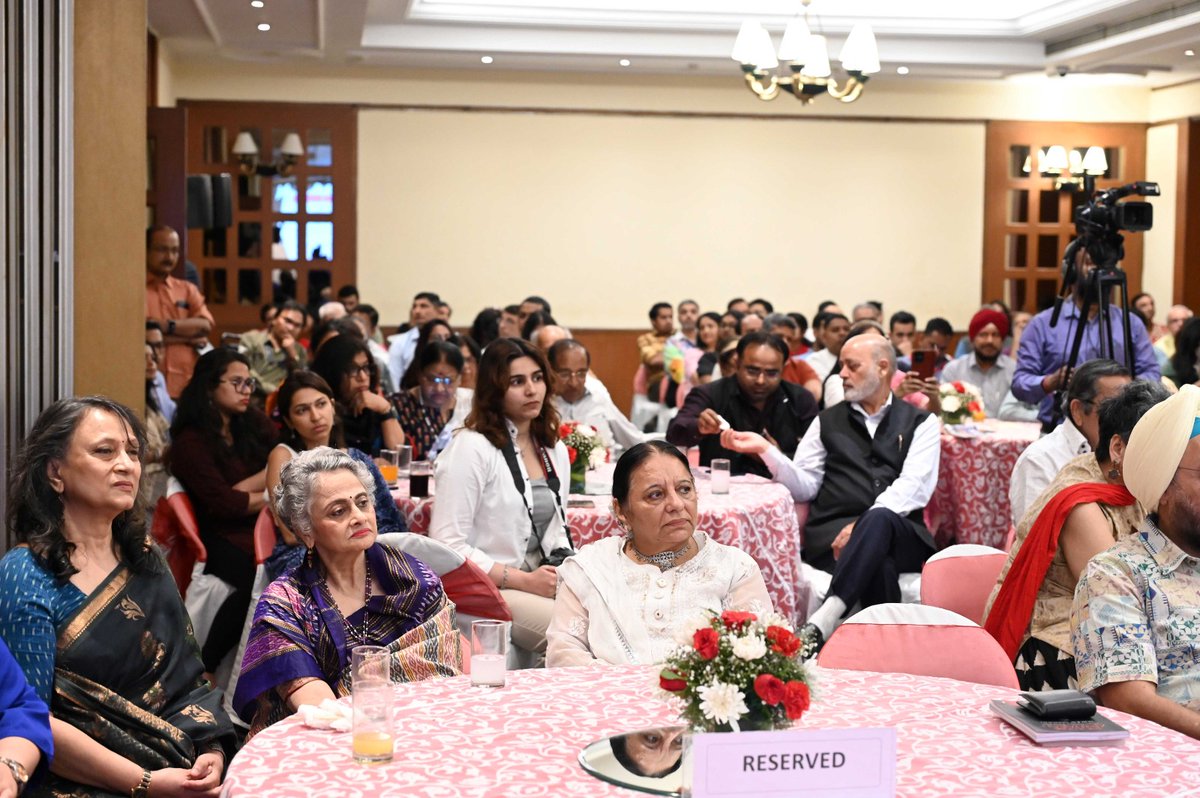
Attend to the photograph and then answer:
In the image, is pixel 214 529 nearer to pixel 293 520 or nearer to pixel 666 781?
pixel 293 520

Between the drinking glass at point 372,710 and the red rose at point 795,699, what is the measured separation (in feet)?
2.08

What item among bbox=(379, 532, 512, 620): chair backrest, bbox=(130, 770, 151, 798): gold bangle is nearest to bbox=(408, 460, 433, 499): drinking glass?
bbox=(379, 532, 512, 620): chair backrest

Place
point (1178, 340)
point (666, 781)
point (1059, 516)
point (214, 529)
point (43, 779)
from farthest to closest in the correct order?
point (1178, 340) < point (214, 529) < point (1059, 516) < point (43, 779) < point (666, 781)

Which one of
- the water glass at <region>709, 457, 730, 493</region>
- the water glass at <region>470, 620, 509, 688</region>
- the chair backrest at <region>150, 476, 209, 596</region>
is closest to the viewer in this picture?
the water glass at <region>470, 620, 509, 688</region>

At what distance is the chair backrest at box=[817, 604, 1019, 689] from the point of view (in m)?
2.88

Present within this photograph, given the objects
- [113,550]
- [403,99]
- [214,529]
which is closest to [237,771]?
[113,550]

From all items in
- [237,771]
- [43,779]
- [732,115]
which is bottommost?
[43,779]

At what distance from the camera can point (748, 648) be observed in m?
2.06

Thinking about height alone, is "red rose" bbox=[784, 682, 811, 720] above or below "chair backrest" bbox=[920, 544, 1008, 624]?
above

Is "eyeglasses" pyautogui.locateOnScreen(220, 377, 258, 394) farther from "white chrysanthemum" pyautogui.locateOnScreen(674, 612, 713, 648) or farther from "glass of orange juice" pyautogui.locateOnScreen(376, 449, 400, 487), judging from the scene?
"white chrysanthemum" pyautogui.locateOnScreen(674, 612, 713, 648)

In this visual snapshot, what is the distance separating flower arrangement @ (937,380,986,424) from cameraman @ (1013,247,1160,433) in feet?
0.79

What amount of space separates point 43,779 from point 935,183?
1360 cm

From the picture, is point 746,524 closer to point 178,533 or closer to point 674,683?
point 178,533

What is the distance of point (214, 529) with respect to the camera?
502 cm
